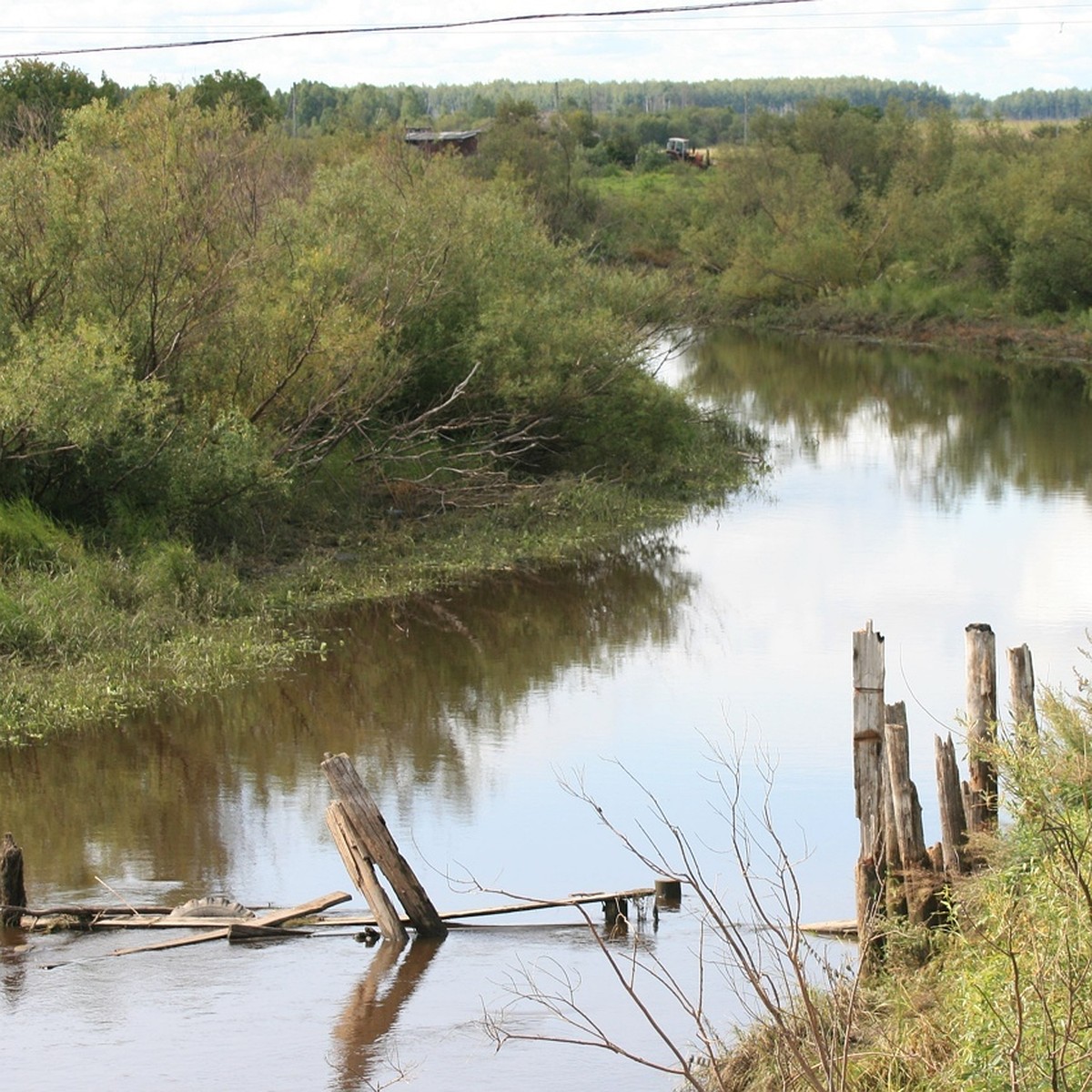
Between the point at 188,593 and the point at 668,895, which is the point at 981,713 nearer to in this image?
the point at 668,895

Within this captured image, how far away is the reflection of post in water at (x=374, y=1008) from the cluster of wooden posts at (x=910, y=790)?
2463 mm

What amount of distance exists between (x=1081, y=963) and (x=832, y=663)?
10.3 meters

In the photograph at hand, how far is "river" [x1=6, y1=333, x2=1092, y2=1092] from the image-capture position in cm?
877

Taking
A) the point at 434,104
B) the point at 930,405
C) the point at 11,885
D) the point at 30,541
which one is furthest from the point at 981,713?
the point at 434,104

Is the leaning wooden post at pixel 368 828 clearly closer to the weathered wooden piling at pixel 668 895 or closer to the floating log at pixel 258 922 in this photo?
the floating log at pixel 258 922

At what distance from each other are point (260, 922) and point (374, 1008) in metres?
1.00

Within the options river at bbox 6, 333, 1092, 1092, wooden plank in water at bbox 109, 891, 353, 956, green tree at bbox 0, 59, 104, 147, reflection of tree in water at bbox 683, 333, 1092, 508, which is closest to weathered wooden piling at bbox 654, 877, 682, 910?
river at bbox 6, 333, 1092, 1092

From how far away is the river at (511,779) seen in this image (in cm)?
877

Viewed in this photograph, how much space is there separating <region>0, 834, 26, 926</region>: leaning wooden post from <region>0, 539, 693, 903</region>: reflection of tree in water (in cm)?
68

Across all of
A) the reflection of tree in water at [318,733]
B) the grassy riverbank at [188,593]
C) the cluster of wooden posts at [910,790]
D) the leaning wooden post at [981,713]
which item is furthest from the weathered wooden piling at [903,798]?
the grassy riverbank at [188,593]

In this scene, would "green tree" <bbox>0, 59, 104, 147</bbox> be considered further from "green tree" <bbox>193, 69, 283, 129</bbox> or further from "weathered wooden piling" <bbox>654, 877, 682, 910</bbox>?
"weathered wooden piling" <bbox>654, 877, 682, 910</bbox>

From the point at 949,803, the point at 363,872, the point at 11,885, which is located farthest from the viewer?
the point at 11,885

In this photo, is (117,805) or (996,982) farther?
(117,805)

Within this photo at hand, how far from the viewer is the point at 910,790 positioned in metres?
8.52
